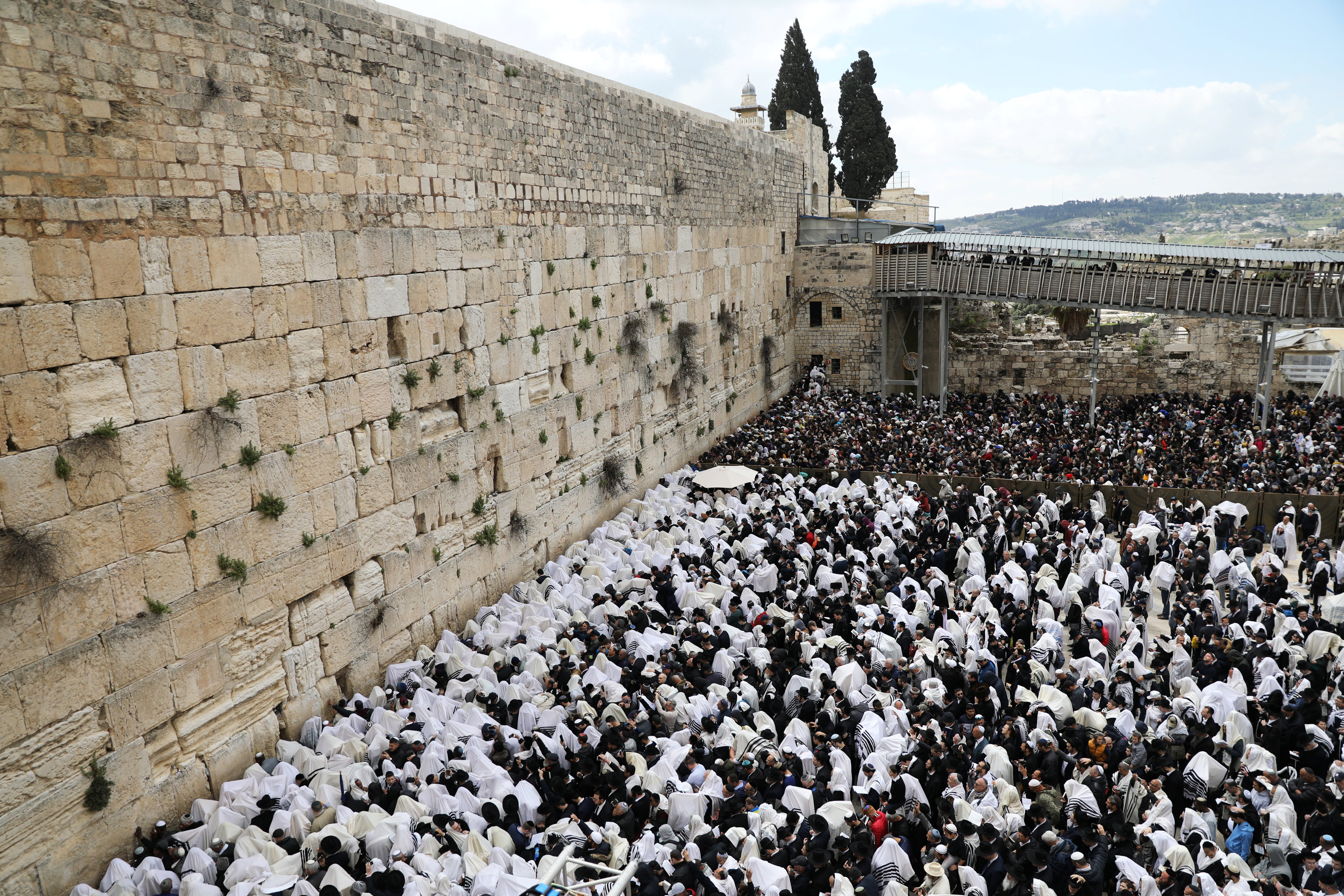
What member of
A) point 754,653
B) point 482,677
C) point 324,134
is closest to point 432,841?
point 482,677

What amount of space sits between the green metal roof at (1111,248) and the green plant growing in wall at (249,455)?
17242mm

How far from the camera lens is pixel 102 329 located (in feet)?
20.4

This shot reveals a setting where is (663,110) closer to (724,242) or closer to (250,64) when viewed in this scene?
(724,242)

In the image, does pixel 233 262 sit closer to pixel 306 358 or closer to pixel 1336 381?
pixel 306 358

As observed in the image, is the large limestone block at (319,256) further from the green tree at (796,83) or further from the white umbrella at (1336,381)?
the green tree at (796,83)

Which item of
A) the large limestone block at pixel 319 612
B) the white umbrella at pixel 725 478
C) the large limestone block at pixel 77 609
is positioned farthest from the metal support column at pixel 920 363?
the large limestone block at pixel 77 609

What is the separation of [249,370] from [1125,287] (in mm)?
17400

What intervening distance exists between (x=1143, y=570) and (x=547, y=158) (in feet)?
30.4

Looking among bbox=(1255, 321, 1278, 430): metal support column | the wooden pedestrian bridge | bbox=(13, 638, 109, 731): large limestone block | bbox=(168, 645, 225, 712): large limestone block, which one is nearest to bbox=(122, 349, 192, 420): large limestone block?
bbox=(13, 638, 109, 731): large limestone block

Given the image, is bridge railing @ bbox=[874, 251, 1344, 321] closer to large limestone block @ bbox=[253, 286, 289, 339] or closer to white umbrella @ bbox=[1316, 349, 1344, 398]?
white umbrella @ bbox=[1316, 349, 1344, 398]

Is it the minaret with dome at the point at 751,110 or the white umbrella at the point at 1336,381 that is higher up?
the minaret with dome at the point at 751,110

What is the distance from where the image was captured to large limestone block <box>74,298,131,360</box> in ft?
20.0

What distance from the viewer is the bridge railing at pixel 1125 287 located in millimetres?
16609

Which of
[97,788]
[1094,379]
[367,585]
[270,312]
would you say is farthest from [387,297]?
[1094,379]
